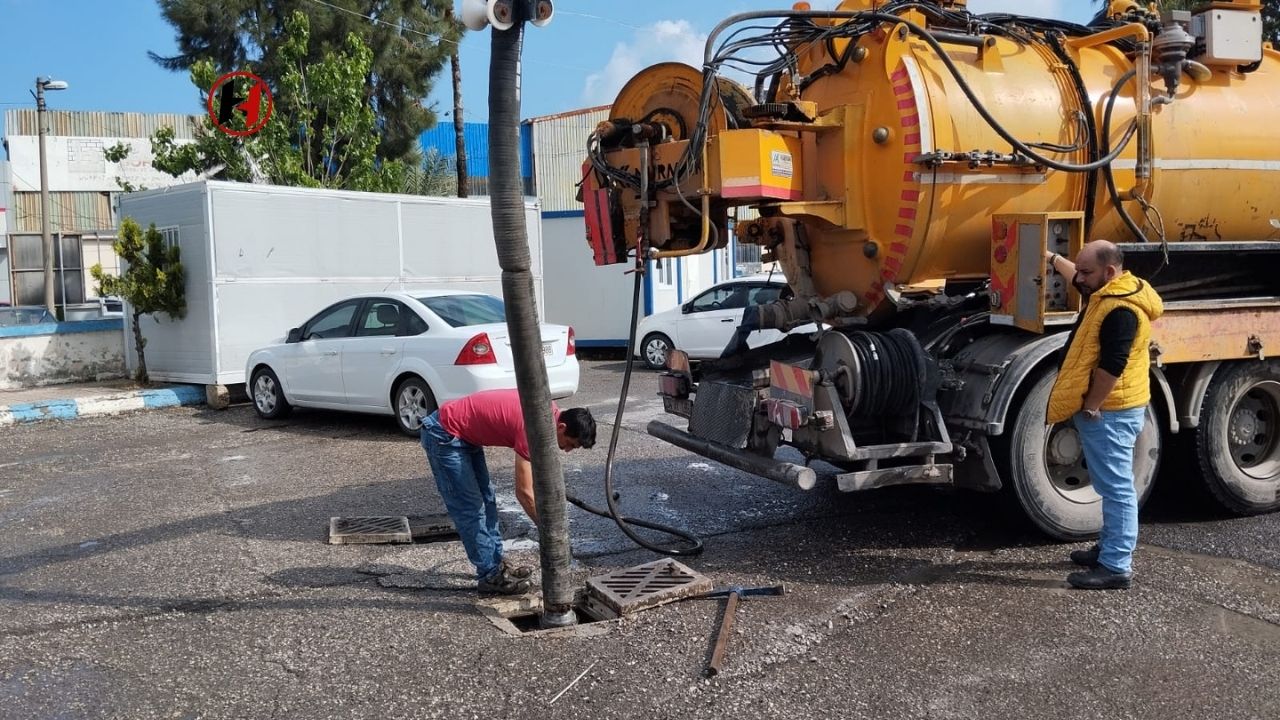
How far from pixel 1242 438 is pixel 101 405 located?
38.4 ft

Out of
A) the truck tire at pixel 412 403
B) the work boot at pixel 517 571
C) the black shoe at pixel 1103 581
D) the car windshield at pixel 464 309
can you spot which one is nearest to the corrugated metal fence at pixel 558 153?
the car windshield at pixel 464 309

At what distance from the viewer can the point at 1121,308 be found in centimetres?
511

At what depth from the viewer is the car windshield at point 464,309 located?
9.97 m

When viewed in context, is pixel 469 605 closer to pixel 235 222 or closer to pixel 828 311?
pixel 828 311

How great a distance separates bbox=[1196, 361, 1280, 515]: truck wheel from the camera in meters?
6.39

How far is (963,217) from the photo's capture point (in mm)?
5941

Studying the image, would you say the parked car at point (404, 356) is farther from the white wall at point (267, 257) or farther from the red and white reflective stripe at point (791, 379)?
the red and white reflective stripe at point (791, 379)

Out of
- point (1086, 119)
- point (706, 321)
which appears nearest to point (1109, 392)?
point (1086, 119)

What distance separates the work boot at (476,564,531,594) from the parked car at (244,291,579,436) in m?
4.02

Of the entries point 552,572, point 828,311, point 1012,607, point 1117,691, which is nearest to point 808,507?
point 828,311

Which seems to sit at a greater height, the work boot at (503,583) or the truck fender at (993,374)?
the truck fender at (993,374)

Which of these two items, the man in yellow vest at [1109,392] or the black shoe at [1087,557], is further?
the black shoe at [1087,557]

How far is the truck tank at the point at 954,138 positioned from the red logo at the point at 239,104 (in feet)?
42.2

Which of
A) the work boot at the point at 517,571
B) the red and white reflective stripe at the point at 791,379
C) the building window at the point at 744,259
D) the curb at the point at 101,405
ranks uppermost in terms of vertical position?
the building window at the point at 744,259
